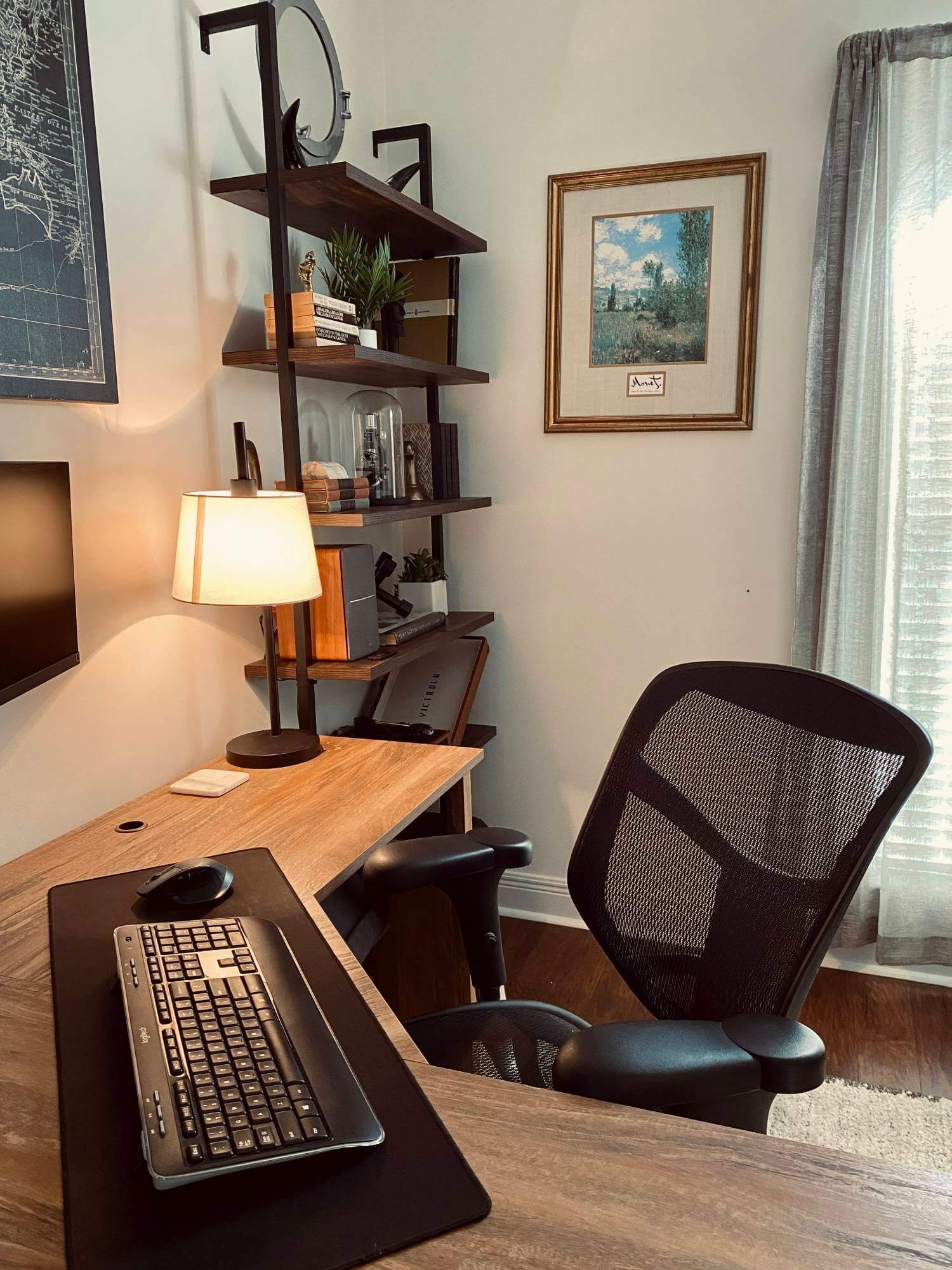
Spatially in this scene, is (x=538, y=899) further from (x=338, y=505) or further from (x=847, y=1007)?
(x=338, y=505)

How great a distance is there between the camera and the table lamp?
1.66 meters

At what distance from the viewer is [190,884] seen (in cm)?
126

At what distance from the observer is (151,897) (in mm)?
1257

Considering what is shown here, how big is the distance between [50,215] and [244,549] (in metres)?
0.60

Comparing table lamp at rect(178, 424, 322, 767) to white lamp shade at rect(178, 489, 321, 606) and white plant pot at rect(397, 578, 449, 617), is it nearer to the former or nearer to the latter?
white lamp shade at rect(178, 489, 321, 606)

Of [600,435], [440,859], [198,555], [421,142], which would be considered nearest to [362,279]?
[421,142]

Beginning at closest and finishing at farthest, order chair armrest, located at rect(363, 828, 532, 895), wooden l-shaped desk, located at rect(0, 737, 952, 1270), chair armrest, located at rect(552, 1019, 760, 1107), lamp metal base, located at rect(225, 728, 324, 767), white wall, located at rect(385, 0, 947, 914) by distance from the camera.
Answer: wooden l-shaped desk, located at rect(0, 737, 952, 1270) < chair armrest, located at rect(552, 1019, 760, 1107) < chair armrest, located at rect(363, 828, 532, 895) < lamp metal base, located at rect(225, 728, 324, 767) < white wall, located at rect(385, 0, 947, 914)

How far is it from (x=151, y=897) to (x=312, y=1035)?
424 millimetres

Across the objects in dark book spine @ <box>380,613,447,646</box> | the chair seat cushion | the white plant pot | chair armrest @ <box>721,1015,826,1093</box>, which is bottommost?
the chair seat cushion

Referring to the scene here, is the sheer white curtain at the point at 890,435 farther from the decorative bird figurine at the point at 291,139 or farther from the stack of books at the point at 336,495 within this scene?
the decorative bird figurine at the point at 291,139

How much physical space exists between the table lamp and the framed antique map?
10.3 inches

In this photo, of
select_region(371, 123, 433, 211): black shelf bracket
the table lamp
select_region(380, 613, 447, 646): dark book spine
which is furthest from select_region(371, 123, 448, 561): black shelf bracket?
the table lamp

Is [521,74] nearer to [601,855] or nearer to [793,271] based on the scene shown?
[793,271]

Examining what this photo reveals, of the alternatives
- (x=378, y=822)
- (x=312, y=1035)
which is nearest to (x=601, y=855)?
(x=378, y=822)
